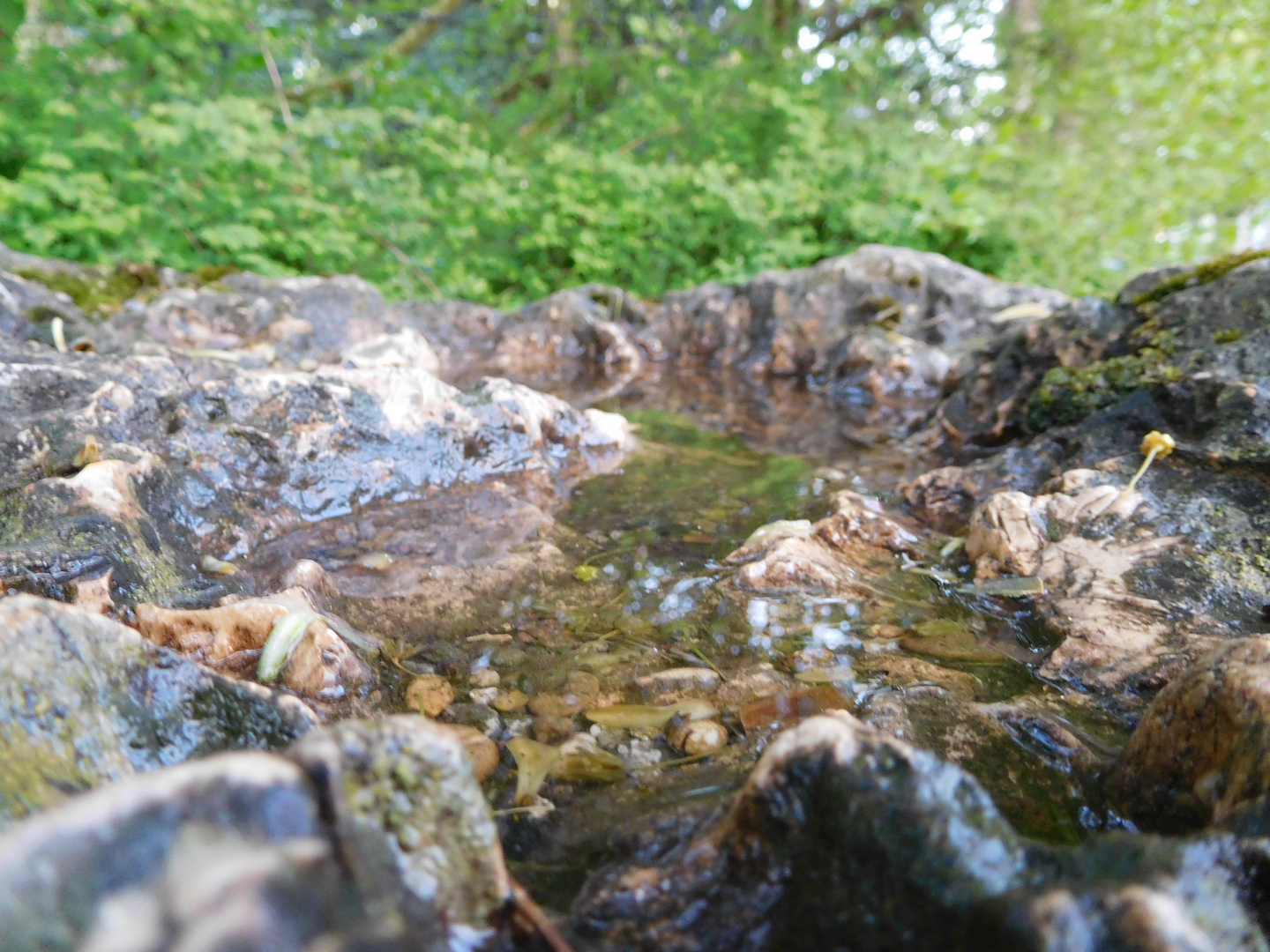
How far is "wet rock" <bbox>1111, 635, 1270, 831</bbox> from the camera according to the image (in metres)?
1.04

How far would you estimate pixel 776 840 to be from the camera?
935 mm

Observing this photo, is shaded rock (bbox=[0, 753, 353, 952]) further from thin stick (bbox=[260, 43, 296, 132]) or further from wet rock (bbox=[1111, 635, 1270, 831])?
thin stick (bbox=[260, 43, 296, 132])

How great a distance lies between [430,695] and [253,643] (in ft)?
1.52

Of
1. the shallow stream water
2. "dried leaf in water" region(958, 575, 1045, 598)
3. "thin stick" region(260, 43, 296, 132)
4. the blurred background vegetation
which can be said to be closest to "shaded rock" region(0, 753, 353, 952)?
the shallow stream water

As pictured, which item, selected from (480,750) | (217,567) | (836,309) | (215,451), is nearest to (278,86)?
(836,309)

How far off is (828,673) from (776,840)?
96 centimetres

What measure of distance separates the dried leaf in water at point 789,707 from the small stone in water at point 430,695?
76 cm

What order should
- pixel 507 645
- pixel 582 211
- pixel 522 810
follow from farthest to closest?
pixel 582 211
pixel 507 645
pixel 522 810

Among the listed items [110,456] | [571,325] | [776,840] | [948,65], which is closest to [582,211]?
[571,325]

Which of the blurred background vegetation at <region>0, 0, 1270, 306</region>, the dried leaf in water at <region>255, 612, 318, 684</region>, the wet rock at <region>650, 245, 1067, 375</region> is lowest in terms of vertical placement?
the dried leaf in water at <region>255, 612, 318, 684</region>

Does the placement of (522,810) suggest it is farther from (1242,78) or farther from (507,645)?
(1242,78)

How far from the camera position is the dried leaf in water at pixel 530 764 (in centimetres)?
137

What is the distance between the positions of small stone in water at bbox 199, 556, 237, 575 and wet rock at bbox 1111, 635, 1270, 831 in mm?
2533

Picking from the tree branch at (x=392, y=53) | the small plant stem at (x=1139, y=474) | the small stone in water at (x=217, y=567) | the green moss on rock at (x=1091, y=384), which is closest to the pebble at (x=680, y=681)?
the small stone in water at (x=217, y=567)
